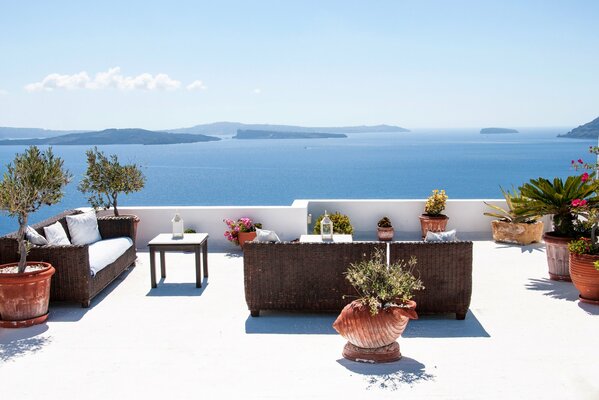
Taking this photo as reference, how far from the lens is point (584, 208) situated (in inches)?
299

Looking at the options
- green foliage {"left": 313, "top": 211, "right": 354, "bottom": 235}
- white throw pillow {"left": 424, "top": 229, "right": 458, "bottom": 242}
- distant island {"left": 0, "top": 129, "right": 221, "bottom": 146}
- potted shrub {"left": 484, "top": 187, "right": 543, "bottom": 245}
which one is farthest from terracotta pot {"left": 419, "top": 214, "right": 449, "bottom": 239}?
distant island {"left": 0, "top": 129, "right": 221, "bottom": 146}

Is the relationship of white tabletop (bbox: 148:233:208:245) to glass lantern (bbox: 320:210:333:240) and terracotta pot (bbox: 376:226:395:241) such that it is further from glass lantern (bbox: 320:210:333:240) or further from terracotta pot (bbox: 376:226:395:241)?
terracotta pot (bbox: 376:226:395:241)

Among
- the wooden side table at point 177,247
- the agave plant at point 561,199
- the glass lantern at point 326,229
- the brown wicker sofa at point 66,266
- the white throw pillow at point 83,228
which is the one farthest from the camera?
the white throw pillow at point 83,228

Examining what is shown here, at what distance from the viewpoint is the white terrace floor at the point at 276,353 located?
4.64 meters

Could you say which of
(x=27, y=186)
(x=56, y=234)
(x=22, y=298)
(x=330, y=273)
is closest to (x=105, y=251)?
(x=56, y=234)

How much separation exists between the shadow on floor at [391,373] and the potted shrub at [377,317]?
2.8 inches

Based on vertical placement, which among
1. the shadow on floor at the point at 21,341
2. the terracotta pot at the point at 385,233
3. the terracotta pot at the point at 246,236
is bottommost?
the shadow on floor at the point at 21,341

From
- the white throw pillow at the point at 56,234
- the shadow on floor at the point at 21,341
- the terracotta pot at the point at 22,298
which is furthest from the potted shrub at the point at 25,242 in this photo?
the white throw pillow at the point at 56,234

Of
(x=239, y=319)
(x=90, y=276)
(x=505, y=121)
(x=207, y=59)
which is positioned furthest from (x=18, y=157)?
(x=505, y=121)

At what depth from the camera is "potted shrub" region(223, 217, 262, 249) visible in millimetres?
9711

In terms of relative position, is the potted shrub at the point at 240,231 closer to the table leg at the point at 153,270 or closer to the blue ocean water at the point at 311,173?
the table leg at the point at 153,270

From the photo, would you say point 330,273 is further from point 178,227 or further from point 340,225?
point 340,225

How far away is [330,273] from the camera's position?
6250 millimetres

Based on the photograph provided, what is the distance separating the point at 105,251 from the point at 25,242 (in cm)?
130
